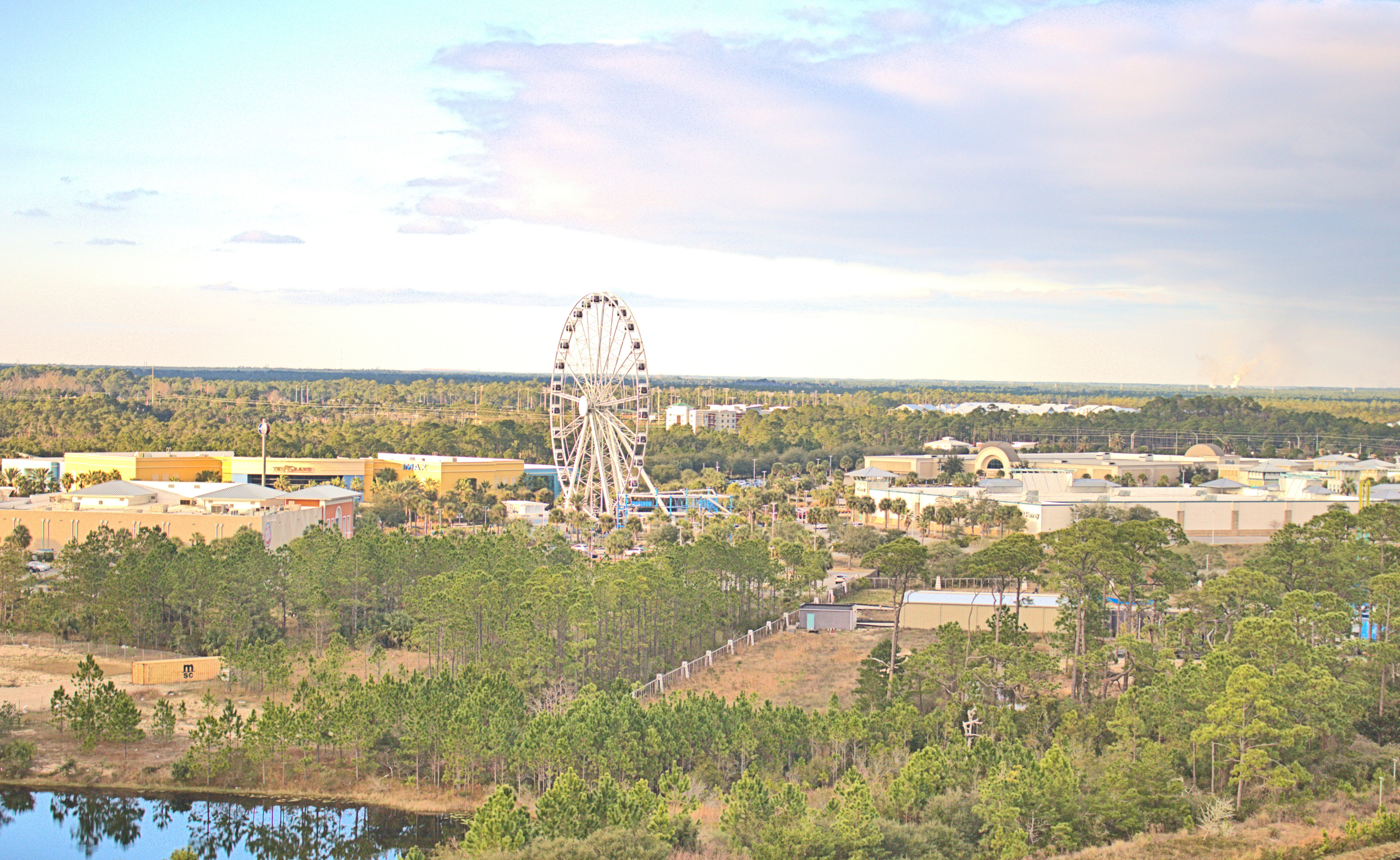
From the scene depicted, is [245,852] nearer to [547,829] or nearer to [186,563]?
[547,829]

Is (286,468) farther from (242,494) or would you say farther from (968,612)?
(968,612)

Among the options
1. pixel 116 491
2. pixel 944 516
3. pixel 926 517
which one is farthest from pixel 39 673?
pixel 926 517

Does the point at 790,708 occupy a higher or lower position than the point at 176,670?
higher

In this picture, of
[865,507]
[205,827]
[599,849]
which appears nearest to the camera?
[599,849]

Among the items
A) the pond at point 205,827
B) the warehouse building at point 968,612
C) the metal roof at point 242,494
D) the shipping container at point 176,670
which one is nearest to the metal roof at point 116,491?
the metal roof at point 242,494

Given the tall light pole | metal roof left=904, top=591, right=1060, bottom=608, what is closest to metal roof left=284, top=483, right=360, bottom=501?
the tall light pole

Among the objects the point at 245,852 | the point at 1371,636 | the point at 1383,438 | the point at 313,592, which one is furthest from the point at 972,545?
the point at 1383,438

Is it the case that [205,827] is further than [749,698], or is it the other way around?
[749,698]

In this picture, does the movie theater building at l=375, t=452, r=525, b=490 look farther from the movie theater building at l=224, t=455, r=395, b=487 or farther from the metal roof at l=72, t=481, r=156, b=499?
the metal roof at l=72, t=481, r=156, b=499

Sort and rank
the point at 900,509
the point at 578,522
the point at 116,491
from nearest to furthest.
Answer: the point at 116,491, the point at 578,522, the point at 900,509
